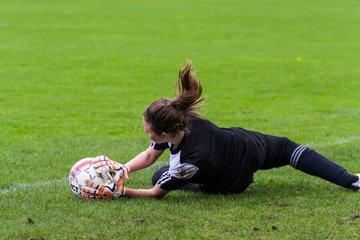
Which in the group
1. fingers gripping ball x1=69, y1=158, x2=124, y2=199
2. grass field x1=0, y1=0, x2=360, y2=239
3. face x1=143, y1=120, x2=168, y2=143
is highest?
face x1=143, y1=120, x2=168, y2=143

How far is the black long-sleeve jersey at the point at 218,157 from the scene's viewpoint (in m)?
6.41

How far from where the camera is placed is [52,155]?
28.7 feet

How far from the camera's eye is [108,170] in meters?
6.70

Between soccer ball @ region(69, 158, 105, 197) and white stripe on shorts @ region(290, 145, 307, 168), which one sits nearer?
soccer ball @ region(69, 158, 105, 197)

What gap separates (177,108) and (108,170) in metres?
0.83

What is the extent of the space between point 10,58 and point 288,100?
25.4ft

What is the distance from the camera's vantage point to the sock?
6.85 m

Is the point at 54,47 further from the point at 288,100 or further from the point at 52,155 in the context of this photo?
the point at 52,155

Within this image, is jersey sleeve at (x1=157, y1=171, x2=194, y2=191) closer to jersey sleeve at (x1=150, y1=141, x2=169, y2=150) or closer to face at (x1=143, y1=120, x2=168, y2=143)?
face at (x1=143, y1=120, x2=168, y2=143)

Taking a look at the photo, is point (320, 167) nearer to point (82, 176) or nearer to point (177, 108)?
point (177, 108)

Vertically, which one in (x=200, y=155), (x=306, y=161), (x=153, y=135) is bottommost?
(x=306, y=161)

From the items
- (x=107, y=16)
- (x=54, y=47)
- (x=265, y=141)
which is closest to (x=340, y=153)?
(x=265, y=141)

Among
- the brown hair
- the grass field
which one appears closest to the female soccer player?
the brown hair

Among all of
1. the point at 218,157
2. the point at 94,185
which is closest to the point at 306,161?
the point at 218,157
